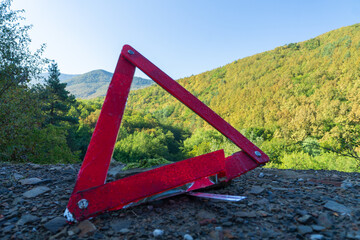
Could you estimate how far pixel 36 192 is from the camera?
2.86 m

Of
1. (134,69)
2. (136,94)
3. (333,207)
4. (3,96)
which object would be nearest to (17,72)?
(3,96)

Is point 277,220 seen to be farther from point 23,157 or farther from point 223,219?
point 23,157

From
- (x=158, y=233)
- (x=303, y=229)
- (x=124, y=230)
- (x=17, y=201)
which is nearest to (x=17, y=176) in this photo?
(x=17, y=201)

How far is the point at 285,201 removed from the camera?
2.38 meters

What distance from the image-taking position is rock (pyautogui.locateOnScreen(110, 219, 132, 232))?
194 centimetres

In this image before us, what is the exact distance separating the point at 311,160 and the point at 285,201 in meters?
31.9

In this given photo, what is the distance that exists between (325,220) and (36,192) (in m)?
3.27

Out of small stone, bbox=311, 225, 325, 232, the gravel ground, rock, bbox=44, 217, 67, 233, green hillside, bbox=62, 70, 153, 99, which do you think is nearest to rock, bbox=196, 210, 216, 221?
the gravel ground

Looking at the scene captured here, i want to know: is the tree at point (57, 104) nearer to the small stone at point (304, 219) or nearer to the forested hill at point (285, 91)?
the small stone at point (304, 219)

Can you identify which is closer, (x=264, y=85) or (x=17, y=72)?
(x=17, y=72)

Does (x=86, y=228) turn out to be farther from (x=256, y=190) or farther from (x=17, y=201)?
(x=256, y=190)

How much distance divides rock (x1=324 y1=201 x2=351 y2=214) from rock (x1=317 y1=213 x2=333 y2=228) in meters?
0.20

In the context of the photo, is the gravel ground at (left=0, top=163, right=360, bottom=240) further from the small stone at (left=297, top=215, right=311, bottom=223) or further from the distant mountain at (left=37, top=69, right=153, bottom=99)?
the distant mountain at (left=37, top=69, right=153, bottom=99)

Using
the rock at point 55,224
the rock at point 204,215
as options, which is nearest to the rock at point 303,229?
the rock at point 204,215
